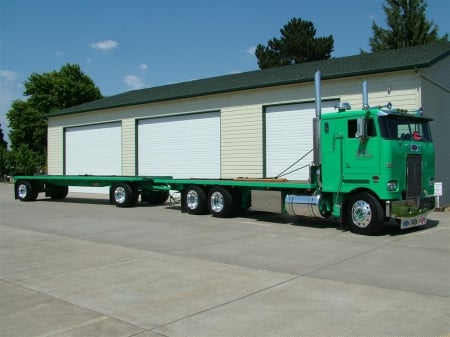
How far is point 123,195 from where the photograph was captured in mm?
19047

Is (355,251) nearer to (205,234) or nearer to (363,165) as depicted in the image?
(363,165)

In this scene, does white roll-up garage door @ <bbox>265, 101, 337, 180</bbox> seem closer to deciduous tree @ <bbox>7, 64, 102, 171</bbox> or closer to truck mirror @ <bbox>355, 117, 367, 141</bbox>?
truck mirror @ <bbox>355, 117, 367, 141</bbox>

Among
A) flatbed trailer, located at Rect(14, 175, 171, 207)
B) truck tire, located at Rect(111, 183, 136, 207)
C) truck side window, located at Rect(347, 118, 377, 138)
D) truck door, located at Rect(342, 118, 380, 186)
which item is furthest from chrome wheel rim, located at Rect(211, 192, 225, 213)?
truck side window, located at Rect(347, 118, 377, 138)

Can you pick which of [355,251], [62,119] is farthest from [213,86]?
[355,251]

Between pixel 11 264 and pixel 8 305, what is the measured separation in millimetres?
2703

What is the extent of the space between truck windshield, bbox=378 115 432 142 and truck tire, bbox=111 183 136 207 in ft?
34.8

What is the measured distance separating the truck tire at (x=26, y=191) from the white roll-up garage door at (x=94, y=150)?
4.52 metres

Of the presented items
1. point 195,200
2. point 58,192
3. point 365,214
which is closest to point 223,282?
point 365,214

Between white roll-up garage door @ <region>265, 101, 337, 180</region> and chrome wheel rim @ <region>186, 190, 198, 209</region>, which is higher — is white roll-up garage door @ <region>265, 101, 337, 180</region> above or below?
above

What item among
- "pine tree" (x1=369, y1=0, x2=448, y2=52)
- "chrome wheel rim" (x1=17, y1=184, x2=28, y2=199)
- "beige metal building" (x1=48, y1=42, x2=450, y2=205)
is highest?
"pine tree" (x1=369, y1=0, x2=448, y2=52)

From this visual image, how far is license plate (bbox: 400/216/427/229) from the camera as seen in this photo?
37.3 ft

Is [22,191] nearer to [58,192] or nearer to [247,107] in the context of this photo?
[58,192]

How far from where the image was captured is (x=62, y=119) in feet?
100.0

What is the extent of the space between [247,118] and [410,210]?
34.0ft
